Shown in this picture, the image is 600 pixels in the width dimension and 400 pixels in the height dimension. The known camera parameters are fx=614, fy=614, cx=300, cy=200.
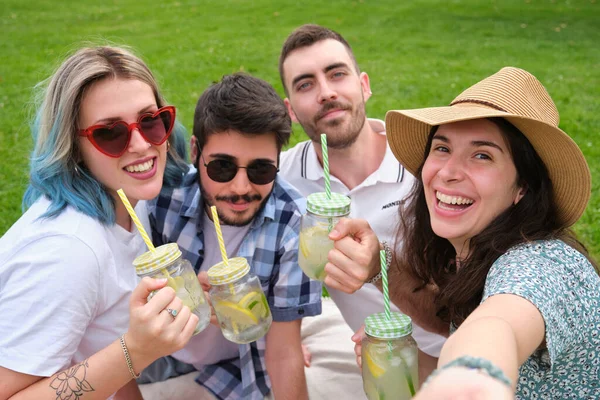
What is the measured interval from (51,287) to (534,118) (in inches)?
80.7

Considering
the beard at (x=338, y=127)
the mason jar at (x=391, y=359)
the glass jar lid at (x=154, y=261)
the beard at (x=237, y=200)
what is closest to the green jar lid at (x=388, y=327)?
the mason jar at (x=391, y=359)

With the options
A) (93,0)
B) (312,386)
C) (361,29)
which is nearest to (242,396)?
(312,386)

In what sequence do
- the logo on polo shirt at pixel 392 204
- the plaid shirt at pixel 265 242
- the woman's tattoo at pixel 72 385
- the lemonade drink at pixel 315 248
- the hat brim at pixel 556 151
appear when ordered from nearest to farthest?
1. the hat brim at pixel 556 151
2. the woman's tattoo at pixel 72 385
3. the lemonade drink at pixel 315 248
4. the plaid shirt at pixel 265 242
5. the logo on polo shirt at pixel 392 204

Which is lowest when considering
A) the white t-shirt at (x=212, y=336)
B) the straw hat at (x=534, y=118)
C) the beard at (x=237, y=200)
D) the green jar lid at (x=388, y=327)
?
the white t-shirt at (x=212, y=336)

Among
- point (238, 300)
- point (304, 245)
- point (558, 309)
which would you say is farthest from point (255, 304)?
point (558, 309)

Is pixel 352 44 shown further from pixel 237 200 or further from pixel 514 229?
pixel 514 229

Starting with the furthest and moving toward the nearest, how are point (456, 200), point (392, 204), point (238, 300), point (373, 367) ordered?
1. point (392, 204)
2. point (238, 300)
3. point (456, 200)
4. point (373, 367)

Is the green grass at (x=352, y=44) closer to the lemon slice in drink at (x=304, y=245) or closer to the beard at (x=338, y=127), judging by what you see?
the beard at (x=338, y=127)

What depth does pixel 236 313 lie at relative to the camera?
2674 millimetres

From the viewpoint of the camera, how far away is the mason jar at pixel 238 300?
260 centimetres

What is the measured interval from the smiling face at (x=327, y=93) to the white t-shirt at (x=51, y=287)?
186 centimetres

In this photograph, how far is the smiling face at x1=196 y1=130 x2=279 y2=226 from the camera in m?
3.25

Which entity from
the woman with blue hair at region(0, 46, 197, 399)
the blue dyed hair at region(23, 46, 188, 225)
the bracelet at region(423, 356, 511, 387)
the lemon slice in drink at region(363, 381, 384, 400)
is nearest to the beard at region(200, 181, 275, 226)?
the woman with blue hair at region(0, 46, 197, 399)

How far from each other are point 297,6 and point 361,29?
2947 mm
